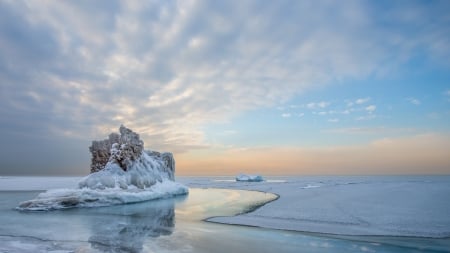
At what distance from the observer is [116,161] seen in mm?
28578

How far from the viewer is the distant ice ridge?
71.6ft

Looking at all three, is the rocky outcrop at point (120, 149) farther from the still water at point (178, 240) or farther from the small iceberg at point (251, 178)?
the small iceberg at point (251, 178)

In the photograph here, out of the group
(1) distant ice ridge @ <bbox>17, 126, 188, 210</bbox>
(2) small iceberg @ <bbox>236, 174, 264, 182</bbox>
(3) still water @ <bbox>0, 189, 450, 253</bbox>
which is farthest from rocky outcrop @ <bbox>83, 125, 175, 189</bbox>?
(2) small iceberg @ <bbox>236, 174, 264, 182</bbox>

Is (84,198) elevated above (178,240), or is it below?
above

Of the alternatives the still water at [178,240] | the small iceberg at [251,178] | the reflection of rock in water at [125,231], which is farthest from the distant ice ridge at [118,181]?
the small iceberg at [251,178]

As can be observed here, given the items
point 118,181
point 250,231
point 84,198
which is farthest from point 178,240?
point 118,181

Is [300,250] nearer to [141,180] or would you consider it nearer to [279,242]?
[279,242]

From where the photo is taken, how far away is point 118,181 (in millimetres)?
26750

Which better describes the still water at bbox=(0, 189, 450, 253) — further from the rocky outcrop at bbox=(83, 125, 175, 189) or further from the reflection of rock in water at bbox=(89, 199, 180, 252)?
the rocky outcrop at bbox=(83, 125, 175, 189)

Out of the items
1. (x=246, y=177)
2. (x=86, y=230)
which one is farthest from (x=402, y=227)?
(x=246, y=177)

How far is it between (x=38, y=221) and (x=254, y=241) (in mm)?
11517

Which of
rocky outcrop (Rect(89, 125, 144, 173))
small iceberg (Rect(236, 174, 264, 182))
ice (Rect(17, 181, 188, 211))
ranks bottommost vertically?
ice (Rect(17, 181, 188, 211))

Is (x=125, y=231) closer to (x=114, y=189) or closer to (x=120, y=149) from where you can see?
(x=114, y=189)

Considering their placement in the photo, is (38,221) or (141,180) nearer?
(38,221)
